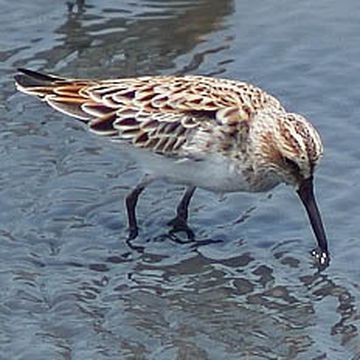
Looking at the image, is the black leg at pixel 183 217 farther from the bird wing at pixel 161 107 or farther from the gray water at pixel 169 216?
the bird wing at pixel 161 107

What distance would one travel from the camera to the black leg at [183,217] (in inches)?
352

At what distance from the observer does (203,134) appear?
28.5 feet

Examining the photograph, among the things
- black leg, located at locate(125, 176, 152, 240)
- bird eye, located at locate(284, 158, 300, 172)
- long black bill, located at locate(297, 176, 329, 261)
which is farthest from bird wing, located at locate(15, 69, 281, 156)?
long black bill, located at locate(297, 176, 329, 261)

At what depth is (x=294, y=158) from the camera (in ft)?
27.7

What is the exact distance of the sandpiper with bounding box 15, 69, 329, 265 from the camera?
28.2ft

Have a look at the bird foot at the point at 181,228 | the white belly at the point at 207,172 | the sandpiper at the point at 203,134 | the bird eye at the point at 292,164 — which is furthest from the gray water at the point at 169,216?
the bird eye at the point at 292,164

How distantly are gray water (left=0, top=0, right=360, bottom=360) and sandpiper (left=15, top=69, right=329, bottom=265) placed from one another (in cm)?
21

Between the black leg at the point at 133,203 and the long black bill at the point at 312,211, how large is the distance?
90 cm

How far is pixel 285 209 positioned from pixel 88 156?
1.35 meters

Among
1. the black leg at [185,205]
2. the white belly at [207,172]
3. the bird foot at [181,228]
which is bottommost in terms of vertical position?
the bird foot at [181,228]

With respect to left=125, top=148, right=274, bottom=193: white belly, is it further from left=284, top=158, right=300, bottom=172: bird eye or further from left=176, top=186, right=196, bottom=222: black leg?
left=284, top=158, right=300, bottom=172: bird eye

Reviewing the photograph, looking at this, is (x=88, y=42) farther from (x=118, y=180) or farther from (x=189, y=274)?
(x=189, y=274)

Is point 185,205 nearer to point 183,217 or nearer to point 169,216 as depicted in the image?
point 183,217

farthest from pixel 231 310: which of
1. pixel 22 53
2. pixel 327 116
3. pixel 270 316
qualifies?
pixel 22 53
